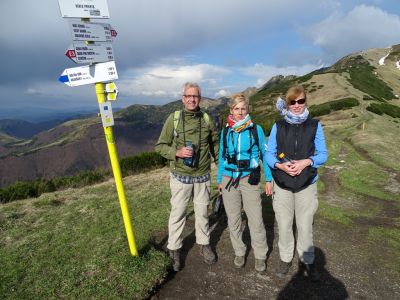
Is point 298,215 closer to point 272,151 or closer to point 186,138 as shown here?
point 272,151

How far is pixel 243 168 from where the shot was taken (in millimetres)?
4770

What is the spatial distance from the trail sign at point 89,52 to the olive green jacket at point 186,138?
1226mm

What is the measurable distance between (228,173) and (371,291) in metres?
2.64

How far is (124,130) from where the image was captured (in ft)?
633

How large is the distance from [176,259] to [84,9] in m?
3.82

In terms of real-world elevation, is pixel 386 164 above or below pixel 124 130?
above

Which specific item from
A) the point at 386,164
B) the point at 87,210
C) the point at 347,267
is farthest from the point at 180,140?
the point at 386,164

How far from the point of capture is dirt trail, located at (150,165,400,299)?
4.71 meters

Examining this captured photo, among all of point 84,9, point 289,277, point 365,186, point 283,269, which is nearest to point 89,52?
point 84,9

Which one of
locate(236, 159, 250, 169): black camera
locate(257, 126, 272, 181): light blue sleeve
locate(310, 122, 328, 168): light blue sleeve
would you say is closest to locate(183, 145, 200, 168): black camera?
locate(236, 159, 250, 169): black camera

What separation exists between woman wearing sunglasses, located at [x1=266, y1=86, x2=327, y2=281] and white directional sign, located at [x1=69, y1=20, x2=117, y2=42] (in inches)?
98.4

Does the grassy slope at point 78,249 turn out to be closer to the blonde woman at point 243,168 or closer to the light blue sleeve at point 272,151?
the blonde woman at point 243,168

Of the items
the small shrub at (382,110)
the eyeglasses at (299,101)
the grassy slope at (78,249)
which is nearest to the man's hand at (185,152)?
the eyeglasses at (299,101)

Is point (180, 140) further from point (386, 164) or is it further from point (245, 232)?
point (386, 164)
